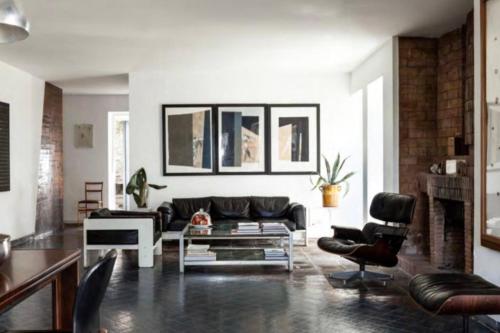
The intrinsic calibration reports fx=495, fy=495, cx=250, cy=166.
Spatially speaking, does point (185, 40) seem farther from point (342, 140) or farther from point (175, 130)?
point (342, 140)

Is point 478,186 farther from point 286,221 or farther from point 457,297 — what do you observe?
point 286,221

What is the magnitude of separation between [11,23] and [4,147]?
549 cm

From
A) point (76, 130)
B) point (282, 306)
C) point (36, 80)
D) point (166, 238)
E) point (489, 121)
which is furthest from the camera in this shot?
point (76, 130)

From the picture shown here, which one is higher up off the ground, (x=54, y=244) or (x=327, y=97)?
(x=327, y=97)

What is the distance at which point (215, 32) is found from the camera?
5762 millimetres

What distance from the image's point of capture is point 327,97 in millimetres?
8352

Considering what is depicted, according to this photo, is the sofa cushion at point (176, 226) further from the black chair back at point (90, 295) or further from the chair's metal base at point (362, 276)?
the black chair back at point (90, 295)

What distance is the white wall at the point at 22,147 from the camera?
7410 millimetres

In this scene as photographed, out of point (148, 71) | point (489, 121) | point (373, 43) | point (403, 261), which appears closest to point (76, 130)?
point (148, 71)

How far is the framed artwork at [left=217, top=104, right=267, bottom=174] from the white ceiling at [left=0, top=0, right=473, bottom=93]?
0.75 metres

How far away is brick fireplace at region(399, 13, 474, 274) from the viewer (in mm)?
5441

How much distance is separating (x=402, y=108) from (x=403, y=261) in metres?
1.83

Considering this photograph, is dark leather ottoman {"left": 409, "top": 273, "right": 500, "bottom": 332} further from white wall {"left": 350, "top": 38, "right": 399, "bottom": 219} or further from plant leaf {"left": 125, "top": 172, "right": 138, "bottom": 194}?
plant leaf {"left": 125, "top": 172, "right": 138, "bottom": 194}

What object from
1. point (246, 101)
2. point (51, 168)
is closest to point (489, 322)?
point (246, 101)
